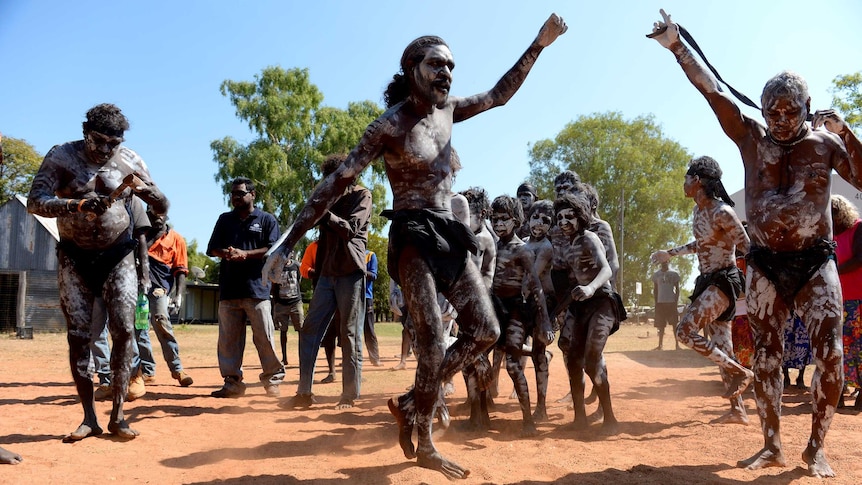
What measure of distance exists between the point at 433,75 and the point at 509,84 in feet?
2.05

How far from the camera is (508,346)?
5.57 meters

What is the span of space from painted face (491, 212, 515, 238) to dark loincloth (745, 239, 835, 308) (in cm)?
212

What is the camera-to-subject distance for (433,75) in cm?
413

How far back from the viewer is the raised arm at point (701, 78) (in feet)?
14.4

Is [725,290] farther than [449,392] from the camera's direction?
No

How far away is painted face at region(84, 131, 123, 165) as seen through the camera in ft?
16.5

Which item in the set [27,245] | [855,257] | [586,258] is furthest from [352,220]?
[27,245]

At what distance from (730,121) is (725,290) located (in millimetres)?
1862

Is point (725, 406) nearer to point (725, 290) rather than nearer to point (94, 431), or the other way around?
point (725, 290)

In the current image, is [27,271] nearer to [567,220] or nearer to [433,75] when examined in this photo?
[567,220]

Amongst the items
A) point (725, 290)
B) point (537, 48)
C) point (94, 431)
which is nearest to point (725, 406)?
point (725, 290)

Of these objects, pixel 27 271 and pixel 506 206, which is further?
pixel 27 271

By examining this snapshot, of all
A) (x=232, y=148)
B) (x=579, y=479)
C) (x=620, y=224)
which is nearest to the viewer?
(x=579, y=479)

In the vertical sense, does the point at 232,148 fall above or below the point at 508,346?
above
